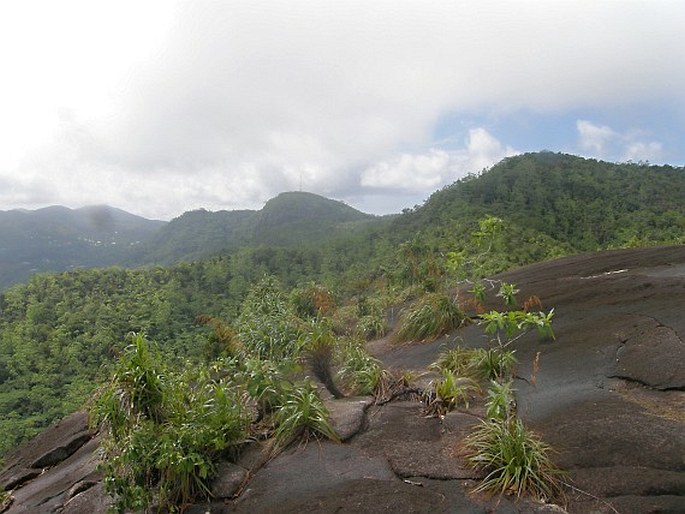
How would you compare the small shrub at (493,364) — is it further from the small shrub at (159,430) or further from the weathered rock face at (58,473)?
the weathered rock face at (58,473)

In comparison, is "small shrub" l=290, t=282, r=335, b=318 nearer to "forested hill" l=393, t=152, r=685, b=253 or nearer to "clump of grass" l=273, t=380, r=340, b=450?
"clump of grass" l=273, t=380, r=340, b=450

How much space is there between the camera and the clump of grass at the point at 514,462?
4.07 m

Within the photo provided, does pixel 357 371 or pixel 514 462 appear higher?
pixel 357 371

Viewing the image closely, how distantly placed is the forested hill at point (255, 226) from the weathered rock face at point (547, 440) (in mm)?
103797

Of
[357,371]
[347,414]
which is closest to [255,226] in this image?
[357,371]

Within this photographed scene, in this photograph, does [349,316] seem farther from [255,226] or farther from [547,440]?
[255,226]

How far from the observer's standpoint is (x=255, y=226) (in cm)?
14362

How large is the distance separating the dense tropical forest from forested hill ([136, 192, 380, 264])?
6027 centimetres

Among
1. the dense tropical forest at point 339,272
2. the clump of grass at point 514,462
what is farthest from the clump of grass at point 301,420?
the dense tropical forest at point 339,272

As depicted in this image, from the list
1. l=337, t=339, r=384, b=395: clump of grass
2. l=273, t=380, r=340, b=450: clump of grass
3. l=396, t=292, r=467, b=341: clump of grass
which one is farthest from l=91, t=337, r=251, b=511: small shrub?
l=396, t=292, r=467, b=341: clump of grass

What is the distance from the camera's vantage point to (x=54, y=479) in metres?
7.00

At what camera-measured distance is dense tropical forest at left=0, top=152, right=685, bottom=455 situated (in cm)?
2373

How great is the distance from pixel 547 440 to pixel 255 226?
466 feet

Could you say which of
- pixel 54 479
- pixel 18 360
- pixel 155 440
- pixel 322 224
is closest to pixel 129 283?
pixel 18 360
